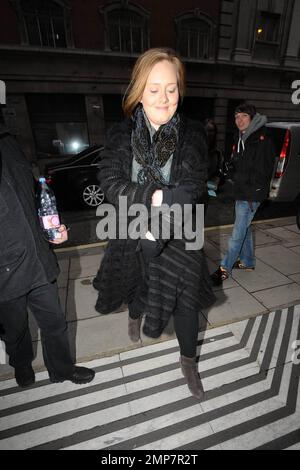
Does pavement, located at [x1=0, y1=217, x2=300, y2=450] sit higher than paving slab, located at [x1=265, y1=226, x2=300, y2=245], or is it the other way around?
pavement, located at [x1=0, y1=217, x2=300, y2=450]

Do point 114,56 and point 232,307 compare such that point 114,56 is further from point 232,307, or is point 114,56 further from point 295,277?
point 232,307

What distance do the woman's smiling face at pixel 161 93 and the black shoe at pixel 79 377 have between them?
2078 millimetres

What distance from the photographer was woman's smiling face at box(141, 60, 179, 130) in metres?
1.53

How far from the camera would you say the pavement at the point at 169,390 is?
1.88m

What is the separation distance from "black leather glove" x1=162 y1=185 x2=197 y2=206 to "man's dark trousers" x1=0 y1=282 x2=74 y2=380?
1.04m

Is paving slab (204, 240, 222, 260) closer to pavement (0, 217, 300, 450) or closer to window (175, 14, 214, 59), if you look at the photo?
pavement (0, 217, 300, 450)

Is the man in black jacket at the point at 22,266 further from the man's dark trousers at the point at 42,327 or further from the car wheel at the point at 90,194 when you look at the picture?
the car wheel at the point at 90,194

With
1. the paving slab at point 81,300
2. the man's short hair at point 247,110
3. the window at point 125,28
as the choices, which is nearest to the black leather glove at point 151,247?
the paving slab at point 81,300

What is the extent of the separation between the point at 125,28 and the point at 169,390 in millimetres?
15484

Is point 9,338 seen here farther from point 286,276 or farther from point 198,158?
point 286,276

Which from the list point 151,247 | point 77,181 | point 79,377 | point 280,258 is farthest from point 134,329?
point 77,181

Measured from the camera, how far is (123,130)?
5.55ft

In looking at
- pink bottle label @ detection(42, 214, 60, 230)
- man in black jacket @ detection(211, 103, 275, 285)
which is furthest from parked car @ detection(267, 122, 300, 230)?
pink bottle label @ detection(42, 214, 60, 230)

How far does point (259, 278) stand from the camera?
12.4 ft
